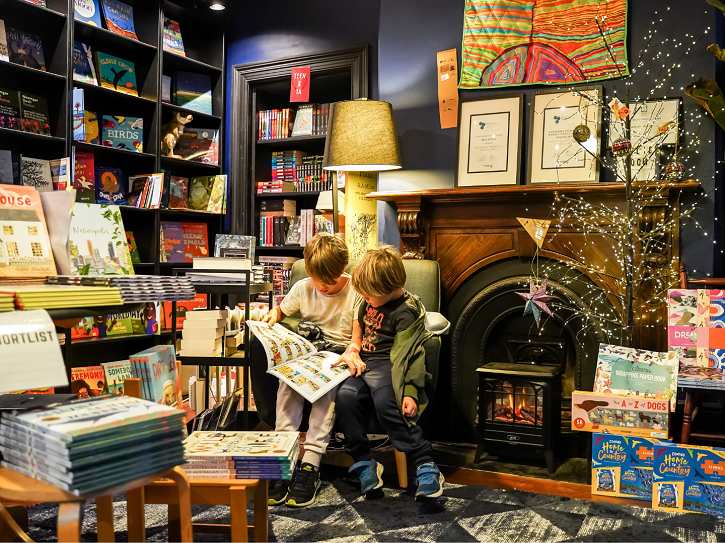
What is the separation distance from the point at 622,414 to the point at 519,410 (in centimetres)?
51

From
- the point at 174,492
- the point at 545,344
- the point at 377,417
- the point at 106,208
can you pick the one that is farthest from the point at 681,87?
the point at 174,492

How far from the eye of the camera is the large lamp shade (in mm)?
3197

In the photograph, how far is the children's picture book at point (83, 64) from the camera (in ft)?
12.5

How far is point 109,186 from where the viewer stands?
13.4ft

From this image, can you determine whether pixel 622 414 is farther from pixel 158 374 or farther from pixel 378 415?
pixel 158 374

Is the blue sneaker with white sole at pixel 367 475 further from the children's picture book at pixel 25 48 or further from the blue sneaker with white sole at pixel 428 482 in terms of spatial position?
the children's picture book at pixel 25 48

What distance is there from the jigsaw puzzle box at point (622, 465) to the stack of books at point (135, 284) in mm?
1694

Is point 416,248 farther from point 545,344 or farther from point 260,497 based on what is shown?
point 260,497

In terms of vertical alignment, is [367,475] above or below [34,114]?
below

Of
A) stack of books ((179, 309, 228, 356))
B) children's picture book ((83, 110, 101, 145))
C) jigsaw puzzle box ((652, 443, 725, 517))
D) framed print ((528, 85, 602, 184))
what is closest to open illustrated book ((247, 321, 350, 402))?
stack of books ((179, 309, 228, 356))

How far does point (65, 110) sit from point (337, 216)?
166cm

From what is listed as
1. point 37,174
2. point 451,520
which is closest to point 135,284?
point 451,520

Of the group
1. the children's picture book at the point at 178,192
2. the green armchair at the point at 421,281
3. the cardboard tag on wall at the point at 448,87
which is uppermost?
the cardboard tag on wall at the point at 448,87

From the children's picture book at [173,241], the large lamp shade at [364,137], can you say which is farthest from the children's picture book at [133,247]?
the large lamp shade at [364,137]
